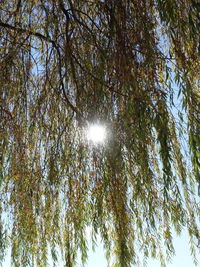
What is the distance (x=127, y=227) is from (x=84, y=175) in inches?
13.0

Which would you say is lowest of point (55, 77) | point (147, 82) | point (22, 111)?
point (147, 82)

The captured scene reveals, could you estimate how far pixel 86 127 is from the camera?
2.21 metres

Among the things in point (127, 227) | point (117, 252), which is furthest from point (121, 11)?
point (117, 252)

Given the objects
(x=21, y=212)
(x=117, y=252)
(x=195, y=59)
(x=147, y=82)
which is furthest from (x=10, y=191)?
(x=195, y=59)

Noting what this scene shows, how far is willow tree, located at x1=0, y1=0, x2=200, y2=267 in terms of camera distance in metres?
1.89

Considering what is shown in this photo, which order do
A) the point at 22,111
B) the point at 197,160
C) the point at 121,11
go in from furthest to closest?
the point at 22,111
the point at 121,11
the point at 197,160

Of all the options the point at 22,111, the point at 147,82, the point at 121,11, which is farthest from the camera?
the point at 22,111

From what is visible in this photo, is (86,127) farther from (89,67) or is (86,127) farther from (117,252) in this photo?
(117,252)

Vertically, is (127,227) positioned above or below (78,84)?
below

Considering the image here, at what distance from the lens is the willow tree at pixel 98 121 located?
74.5 inches

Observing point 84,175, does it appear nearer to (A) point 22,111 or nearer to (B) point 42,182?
(B) point 42,182

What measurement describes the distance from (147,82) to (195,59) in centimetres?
24

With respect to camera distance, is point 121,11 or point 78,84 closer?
point 121,11

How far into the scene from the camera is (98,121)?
2117 millimetres
